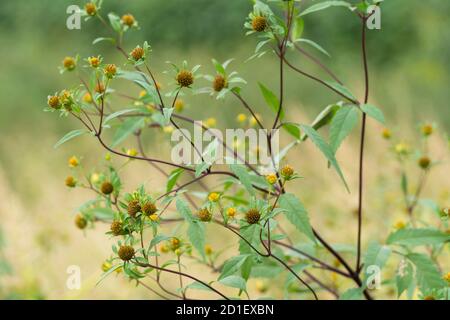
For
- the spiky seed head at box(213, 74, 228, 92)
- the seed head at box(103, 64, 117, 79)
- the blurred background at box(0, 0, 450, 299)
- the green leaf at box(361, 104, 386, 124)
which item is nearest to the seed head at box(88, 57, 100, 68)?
the seed head at box(103, 64, 117, 79)

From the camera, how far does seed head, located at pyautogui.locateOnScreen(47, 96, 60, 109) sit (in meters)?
1.10

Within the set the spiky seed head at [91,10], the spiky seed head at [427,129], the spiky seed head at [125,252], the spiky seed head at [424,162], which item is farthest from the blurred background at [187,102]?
the spiky seed head at [125,252]

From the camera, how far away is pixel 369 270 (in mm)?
1328

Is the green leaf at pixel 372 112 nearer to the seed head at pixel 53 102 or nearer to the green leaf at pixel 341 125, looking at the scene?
the green leaf at pixel 341 125

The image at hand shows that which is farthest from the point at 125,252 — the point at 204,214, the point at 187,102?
the point at 187,102

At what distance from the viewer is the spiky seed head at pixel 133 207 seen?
3.51ft

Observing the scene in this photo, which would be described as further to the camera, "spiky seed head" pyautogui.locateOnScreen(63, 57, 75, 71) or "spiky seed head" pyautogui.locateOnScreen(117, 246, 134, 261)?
"spiky seed head" pyautogui.locateOnScreen(63, 57, 75, 71)

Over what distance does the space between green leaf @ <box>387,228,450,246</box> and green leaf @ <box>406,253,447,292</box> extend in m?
0.04

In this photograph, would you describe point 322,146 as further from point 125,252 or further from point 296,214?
point 125,252

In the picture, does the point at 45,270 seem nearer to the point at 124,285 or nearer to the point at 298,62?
the point at 124,285

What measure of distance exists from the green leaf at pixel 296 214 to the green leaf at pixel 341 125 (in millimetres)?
135

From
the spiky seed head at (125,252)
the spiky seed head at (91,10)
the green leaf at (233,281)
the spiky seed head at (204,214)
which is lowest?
the green leaf at (233,281)

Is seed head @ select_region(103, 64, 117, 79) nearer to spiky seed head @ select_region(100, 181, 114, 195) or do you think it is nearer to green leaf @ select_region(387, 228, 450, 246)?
spiky seed head @ select_region(100, 181, 114, 195)

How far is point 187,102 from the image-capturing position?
5.13 m
